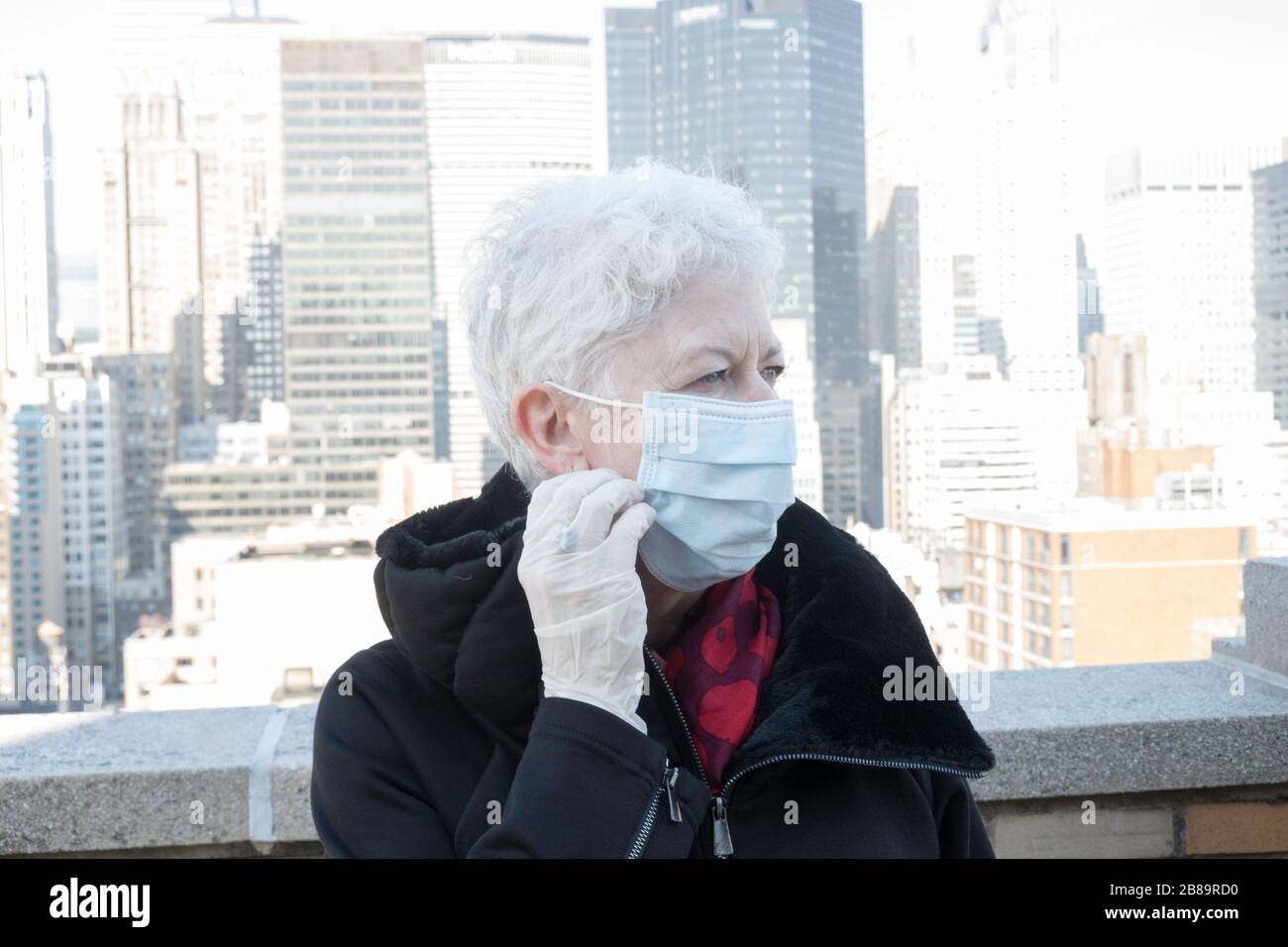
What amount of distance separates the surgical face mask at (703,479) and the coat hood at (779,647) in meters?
0.10

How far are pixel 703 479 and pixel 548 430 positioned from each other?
0.20 metres

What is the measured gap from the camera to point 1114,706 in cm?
205

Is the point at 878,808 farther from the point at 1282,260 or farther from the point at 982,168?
the point at 982,168

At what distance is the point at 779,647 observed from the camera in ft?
4.64

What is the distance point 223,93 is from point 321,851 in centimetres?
13536

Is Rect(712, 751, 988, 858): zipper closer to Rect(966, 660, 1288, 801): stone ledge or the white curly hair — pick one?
the white curly hair

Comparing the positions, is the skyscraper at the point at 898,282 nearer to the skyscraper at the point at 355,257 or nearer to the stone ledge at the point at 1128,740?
the skyscraper at the point at 355,257

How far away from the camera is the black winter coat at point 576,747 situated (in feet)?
3.69

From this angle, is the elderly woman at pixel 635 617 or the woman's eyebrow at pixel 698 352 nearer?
the elderly woman at pixel 635 617

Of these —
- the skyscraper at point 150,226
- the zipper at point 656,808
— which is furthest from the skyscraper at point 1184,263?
the skyscraper at point 150,226

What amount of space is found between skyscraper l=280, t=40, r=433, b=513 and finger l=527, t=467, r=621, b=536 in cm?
9125

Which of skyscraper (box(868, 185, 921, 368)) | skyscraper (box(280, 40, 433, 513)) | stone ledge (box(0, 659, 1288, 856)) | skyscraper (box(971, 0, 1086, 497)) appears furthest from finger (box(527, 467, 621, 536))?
skyscraper (box(868, 185, 921, 368))

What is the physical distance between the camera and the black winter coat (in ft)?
3.69

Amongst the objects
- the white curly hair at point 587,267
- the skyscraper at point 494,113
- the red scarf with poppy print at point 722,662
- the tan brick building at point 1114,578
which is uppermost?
the skyscraper at point 494,113
